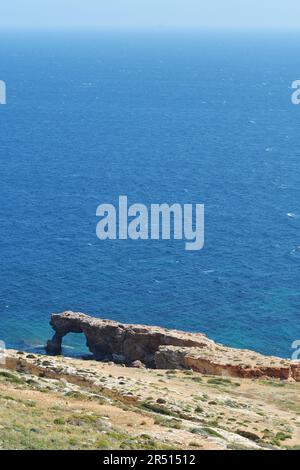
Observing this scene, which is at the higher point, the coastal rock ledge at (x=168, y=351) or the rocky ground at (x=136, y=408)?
the coastal rock ledge at (x=168, y=351)

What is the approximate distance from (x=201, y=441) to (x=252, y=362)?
2725 centimetres

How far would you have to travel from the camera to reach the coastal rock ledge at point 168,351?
68938 mm

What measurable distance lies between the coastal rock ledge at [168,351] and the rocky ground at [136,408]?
227 cm

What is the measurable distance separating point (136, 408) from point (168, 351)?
21.2 metres

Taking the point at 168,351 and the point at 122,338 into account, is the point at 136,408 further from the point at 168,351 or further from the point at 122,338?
the point at 122,338

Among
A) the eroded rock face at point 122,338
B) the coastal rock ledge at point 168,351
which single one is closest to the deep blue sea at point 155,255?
the eroded rock face at point 122,338

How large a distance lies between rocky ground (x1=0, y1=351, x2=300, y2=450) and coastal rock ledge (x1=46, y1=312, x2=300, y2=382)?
227 centimetres

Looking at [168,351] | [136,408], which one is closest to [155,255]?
[168,351]

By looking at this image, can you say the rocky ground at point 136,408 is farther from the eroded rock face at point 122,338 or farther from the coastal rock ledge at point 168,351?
the eroded rock face at point 122,338

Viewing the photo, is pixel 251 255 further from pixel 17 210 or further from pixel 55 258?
pixel 17 210

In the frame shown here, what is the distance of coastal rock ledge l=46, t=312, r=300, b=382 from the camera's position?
68.9 metres
